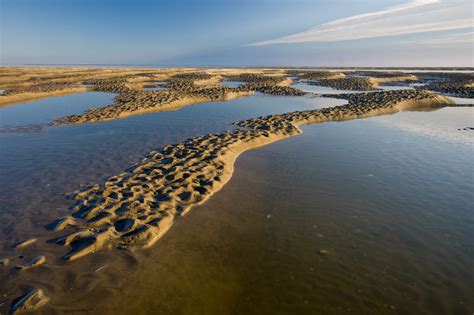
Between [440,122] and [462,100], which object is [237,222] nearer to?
Answer: [440,122]

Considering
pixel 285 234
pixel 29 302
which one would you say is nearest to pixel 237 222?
pixel 285 234

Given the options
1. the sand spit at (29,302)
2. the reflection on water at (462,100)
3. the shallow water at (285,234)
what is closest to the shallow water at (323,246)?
the shallow water at (285,234)

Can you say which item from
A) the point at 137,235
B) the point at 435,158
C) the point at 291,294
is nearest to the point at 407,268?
the point at 291,294

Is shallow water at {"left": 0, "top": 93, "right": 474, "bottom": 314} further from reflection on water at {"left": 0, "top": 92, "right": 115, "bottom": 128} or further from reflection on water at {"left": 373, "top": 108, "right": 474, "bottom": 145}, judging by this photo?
reflection on water at {"left": 0, "top": 92, "right": 115, "bottom": 128}

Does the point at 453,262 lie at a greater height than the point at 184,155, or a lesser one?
lesser

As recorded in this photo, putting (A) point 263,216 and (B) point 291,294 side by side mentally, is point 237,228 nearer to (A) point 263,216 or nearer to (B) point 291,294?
(A) point 263,216
